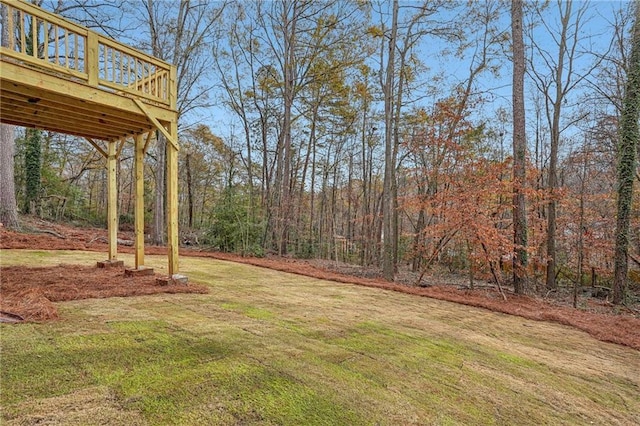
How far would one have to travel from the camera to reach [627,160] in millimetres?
5797

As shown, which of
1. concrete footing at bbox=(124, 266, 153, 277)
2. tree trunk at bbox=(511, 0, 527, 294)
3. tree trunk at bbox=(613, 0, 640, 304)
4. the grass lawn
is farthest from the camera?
tree trunk at bbox=(511, 0, 527, 294)

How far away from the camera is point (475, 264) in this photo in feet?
22.1

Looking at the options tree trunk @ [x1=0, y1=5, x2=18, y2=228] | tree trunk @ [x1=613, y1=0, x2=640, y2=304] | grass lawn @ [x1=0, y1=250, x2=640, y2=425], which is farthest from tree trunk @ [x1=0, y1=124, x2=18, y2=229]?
tree trunk @ [x1=613, y1=0, x2=640, y2=304]

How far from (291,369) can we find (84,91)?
3565mm

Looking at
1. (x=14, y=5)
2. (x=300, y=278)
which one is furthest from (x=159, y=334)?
(x=300, y=278)

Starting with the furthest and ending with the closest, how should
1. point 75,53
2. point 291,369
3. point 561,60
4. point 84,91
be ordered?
point 561,60 < point 75,53 < point 84,91 < point 291,369

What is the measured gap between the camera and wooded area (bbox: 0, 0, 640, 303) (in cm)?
609

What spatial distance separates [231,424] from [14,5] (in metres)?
3.96

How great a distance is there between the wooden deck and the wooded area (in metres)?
4.80

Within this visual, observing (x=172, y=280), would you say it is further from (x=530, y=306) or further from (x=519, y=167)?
(x=519, y=167)

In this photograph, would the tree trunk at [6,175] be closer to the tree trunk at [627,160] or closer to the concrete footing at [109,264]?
the concrete footing at [109,264]

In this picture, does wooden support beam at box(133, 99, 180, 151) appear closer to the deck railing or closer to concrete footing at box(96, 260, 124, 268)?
the deck railing

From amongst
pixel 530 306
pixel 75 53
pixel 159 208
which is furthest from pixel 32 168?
pixel 530 306

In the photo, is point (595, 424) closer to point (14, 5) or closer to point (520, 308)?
point (520, 308)
